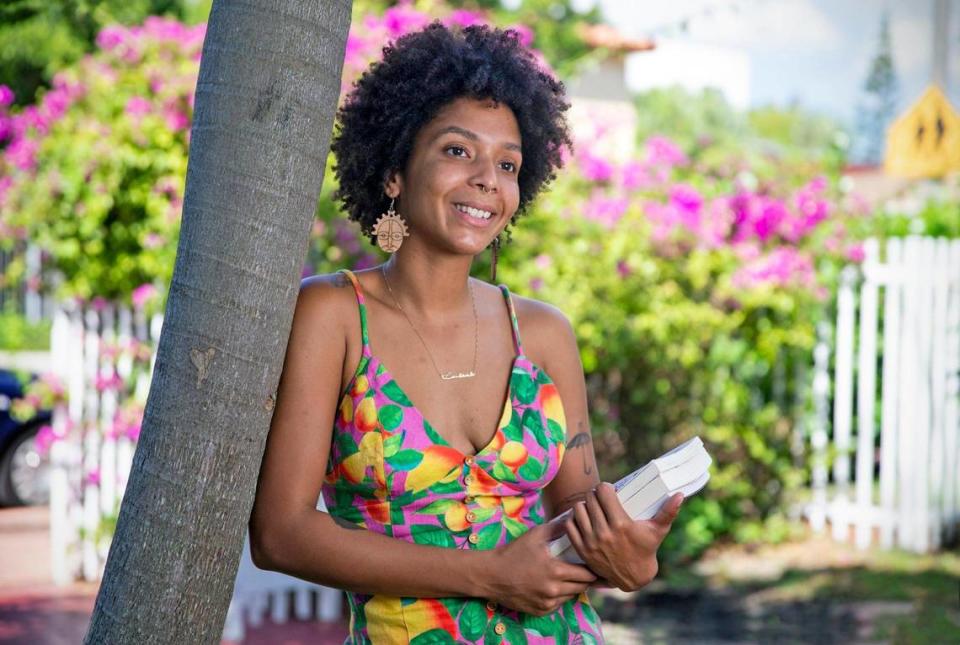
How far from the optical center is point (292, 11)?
1.86 meters

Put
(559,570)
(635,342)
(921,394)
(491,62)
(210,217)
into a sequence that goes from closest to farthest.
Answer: (210,217), (559,570), (491,62), (635,342), (921,394)

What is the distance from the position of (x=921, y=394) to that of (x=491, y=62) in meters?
6.32

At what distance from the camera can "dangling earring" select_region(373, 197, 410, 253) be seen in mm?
2445

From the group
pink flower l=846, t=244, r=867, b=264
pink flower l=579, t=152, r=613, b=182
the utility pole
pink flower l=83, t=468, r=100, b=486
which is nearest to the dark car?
pink flower l=83, t=468, r=100, b=486

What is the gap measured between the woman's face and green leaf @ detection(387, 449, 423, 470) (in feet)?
1.47

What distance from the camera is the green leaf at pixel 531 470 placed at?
233 cm

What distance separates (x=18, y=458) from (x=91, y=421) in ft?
8.69

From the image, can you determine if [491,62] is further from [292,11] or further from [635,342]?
[635,342]

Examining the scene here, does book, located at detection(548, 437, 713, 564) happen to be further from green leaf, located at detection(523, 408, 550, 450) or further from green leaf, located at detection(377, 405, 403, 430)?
green leaf, located at detection(377, 405, 403, 430)

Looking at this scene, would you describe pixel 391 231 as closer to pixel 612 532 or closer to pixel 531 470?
pixel 531 470

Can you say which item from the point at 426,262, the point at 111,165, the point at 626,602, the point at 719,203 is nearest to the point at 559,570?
the point at 426,262

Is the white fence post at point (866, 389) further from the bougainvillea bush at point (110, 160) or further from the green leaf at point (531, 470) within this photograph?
the green leaf at point (531, 470)

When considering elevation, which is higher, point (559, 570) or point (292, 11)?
point (292, 11)

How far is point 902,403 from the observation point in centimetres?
794
